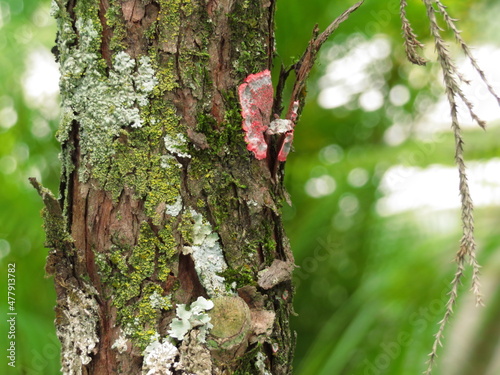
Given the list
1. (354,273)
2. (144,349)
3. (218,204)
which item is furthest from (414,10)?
(144,349)

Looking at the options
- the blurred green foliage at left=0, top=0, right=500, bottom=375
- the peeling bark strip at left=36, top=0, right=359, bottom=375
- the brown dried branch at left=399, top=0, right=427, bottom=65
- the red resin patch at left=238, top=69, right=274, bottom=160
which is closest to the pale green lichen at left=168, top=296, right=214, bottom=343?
the peeling bark strip at left=36, top=0, right=359, bottom=375

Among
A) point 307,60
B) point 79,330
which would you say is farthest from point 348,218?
point 79,330

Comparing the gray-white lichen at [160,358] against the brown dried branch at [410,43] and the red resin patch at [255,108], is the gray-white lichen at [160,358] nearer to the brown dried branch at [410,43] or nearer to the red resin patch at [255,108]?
the red resin patch at [255,108]

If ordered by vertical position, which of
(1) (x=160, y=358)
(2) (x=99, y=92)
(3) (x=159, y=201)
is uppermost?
(2) (x=99, y=92)

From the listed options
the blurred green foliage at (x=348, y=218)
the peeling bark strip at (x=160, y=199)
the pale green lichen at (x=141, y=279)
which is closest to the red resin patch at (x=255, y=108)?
the peeling bark strip at (x=160, y=199)

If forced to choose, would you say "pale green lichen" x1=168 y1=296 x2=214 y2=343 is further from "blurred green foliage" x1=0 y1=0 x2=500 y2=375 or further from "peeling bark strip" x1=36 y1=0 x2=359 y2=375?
"blurred green foliage" x1=0 y1=0 x2=500 y2=375

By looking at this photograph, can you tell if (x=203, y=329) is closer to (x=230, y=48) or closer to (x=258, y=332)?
(x=258, y=332)

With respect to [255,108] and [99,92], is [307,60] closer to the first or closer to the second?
[255,108]
